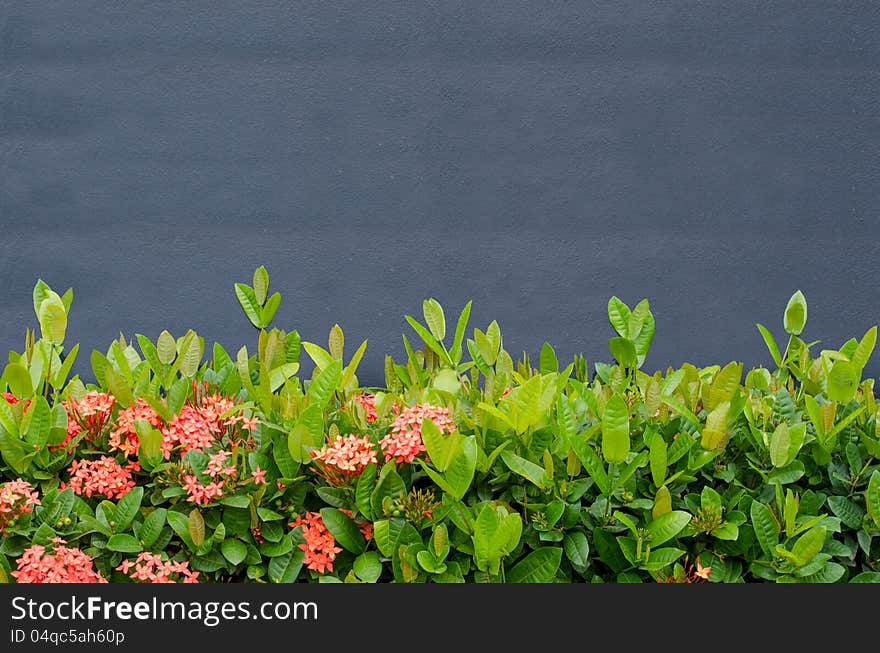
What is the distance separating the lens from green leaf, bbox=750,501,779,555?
5.54 ft

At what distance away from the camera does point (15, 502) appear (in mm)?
1691

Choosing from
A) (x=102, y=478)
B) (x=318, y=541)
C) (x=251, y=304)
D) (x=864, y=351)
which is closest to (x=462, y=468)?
(x=318, y=541)

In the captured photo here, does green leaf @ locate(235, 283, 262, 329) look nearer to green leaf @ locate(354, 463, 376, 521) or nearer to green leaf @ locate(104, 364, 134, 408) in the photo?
green leaf @ locate(104, 364, 134, 408)

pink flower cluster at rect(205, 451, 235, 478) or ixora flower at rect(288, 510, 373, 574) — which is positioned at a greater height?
pink flower cluster at rect(205, 451, 235, 478)

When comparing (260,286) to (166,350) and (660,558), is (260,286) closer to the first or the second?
(166,350)

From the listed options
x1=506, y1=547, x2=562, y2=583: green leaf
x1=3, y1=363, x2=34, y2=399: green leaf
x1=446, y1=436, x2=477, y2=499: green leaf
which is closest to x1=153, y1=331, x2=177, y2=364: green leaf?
x1=3, y1=363, x2=34, y2=399: green leaf

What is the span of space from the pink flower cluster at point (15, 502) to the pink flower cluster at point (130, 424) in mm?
162

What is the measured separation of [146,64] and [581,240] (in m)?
1.83

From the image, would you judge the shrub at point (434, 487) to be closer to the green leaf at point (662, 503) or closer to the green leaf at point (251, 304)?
the green leaf at point (662, 503)

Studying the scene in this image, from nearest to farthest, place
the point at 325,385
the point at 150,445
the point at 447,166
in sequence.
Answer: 1. the point at 150,445
2. the point at 325,385
3. the point at 447,166

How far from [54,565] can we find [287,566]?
385 mm

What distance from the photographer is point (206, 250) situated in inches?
151

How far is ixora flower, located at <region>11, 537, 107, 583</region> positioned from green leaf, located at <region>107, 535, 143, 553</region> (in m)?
0.05

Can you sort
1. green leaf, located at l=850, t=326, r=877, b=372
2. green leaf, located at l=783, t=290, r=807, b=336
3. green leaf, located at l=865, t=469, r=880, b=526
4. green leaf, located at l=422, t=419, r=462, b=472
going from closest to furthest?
green leaf, located at l=422, t=419, r=462, b=472, green leaf, located at l=865, t=469, r=880, b=526, green leaf, located at l=850, t=326, r=877, b=372, green leaf, located at l=783, t=290, r=807, b=336
